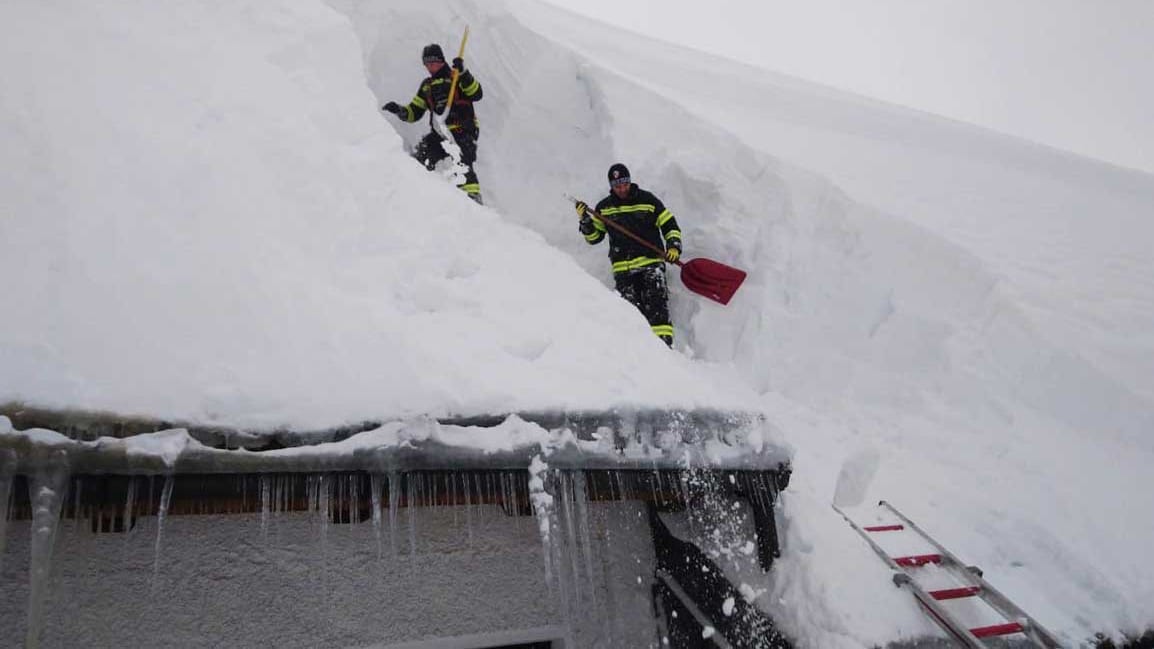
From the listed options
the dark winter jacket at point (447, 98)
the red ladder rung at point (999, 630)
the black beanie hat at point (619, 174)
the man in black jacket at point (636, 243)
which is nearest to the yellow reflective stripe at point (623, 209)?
the man in black jacket at point (636, 243)

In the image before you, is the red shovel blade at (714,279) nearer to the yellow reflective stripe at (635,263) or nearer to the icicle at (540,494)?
the yellow reflective stripe at (635,263)

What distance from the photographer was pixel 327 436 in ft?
8.15

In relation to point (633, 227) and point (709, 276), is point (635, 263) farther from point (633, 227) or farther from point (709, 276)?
point (709, 276)

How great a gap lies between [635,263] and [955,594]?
3.54 m

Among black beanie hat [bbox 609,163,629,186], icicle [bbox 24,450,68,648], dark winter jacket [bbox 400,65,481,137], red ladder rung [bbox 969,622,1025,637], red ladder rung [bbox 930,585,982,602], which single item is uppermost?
dark winter jacket [bbox 400,65,481,137]

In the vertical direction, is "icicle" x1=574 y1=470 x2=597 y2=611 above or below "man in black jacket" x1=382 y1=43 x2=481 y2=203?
below

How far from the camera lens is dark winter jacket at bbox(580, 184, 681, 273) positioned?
611 centimetres

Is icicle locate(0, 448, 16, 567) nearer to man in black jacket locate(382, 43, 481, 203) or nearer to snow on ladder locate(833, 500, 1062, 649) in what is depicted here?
snow on ladder locate(833, 500, 1062, 649)

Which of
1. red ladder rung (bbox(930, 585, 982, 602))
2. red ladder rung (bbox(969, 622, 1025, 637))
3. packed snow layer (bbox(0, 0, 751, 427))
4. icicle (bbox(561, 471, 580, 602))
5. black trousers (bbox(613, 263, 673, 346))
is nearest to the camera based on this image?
packed snow layer (bbox(0, 0, 751, 427))

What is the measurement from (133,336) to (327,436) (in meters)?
0.82

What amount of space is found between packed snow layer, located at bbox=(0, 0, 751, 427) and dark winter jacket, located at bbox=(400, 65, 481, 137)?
2.29 meters

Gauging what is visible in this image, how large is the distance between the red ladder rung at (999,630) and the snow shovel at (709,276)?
10.7 feet

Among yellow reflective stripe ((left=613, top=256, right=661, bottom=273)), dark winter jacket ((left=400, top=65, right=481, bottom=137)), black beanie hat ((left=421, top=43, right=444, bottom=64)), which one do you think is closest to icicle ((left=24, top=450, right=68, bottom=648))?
yellow reflective stripe ((left=613, top=256, right=661, bottom=273))

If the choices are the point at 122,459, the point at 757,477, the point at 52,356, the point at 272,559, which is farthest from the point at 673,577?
the point at 52,356
